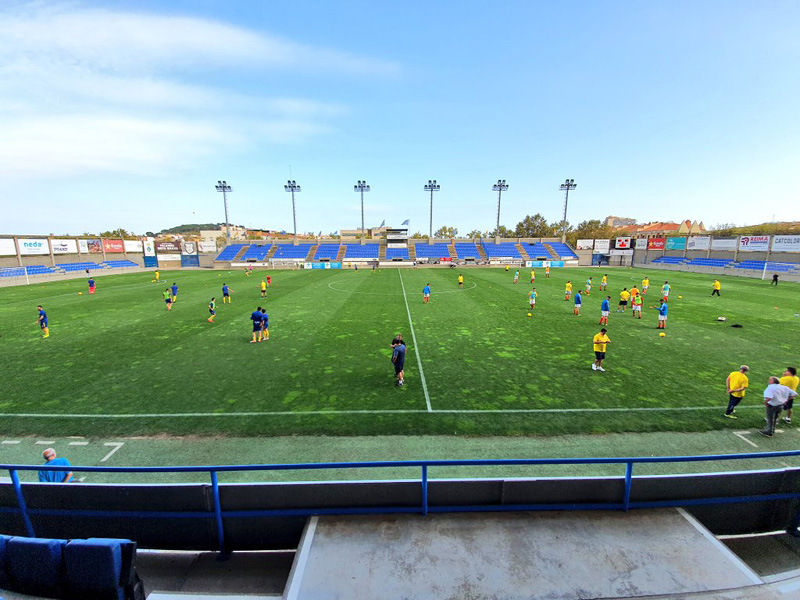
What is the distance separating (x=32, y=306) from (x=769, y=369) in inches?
1643

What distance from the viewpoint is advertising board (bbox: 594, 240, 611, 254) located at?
65.5 meters

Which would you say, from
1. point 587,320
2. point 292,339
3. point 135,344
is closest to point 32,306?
point 135,344

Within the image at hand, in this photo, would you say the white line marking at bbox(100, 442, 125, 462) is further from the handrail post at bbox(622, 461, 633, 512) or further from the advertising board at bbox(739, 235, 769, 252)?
the advertising board at bbox(739, 235, 769, 252)

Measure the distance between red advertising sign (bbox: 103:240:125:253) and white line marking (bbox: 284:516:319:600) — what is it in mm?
70590

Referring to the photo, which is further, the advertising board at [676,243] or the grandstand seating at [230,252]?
the grandstand seating at [230,252]

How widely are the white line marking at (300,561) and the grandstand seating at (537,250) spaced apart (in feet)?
224

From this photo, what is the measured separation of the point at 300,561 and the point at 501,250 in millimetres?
71075

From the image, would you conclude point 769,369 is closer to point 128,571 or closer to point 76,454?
point 128,571

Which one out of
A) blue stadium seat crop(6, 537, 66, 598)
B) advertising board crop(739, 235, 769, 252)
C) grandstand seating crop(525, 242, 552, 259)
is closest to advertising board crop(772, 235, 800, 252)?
advertising board crop(739, 235, 769, 252)

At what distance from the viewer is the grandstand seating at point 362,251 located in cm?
6894

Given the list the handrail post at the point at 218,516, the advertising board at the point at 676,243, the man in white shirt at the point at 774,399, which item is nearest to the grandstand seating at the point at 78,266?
the handrail post at the point at 218,516

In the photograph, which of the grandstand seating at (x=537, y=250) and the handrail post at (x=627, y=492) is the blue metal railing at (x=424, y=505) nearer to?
the handrail post at (x=627, y=492)

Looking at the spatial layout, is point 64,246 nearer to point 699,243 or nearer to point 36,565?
point 36,565

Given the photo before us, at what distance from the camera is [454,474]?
7.00 m
